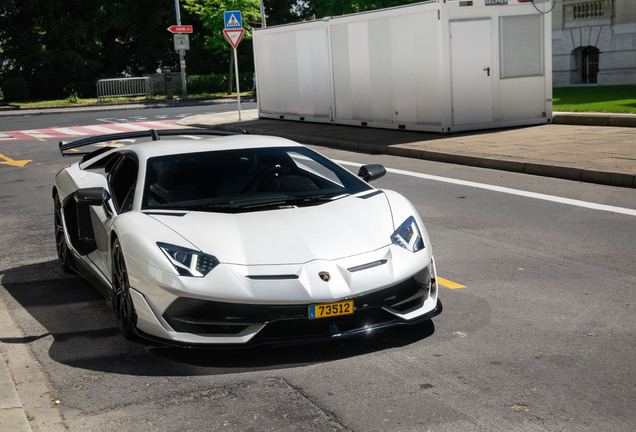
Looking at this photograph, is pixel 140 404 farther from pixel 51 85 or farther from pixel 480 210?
pixel 51 85

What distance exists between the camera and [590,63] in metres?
31.8

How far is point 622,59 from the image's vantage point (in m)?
29.6

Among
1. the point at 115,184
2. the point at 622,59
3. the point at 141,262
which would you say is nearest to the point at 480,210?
the point at 115,184

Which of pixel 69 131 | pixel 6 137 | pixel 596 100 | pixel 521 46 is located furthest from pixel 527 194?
pixel 69 131

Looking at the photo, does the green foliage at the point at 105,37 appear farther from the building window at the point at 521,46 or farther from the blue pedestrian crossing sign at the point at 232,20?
the building window at the point at 521,46

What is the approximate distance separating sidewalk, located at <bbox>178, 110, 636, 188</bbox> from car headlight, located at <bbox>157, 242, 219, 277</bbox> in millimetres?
6175

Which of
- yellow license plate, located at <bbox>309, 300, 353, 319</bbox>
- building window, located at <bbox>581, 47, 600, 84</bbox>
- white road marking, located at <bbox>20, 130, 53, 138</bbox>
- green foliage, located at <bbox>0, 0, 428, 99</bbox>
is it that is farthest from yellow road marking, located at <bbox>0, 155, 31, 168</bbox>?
green foliage, located at <bbox>0, 0, 428, 99</bbox>

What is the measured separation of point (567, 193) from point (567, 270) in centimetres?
429

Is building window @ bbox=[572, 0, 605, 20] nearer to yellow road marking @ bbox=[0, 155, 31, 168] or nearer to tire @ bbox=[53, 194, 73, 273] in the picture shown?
yellow road marking @ bbox=[0, 155, 31, 168]

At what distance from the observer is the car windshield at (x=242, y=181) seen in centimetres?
589

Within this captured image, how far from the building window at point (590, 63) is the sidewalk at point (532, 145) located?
13.7 meters

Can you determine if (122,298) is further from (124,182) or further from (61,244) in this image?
(61,244)

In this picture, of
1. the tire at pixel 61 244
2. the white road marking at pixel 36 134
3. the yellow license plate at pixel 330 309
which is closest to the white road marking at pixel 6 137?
the white road marking at pixel 36 134

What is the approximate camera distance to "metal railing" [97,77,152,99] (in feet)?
150
